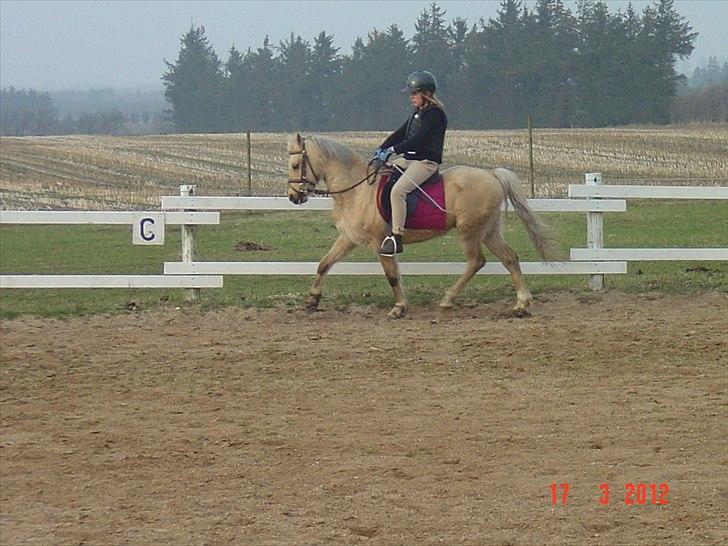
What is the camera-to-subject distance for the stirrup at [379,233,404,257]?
10289 mm

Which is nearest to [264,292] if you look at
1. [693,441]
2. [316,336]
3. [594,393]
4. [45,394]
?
[316,336]

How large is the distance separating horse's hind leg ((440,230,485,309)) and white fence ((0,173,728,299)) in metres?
0.54

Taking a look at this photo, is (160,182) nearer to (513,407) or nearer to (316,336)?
(316,336)

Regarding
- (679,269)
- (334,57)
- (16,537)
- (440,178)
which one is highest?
(334,57)

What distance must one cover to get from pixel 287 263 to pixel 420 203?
1.75 meters

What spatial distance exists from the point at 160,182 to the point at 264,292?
1977 cm

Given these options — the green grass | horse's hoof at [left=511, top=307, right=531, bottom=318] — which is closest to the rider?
the green grass

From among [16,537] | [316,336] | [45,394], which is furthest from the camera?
[316,336]

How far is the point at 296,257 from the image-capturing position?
14.9 metres

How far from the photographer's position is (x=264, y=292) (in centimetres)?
1214

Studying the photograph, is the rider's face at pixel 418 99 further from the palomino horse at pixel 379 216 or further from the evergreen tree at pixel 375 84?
the evergreen tree at pixel 375 84

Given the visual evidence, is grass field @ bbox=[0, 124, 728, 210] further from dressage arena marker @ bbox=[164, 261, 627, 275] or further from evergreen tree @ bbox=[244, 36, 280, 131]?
evergreen tree @ bbox=[244, 36, 280, 131]
